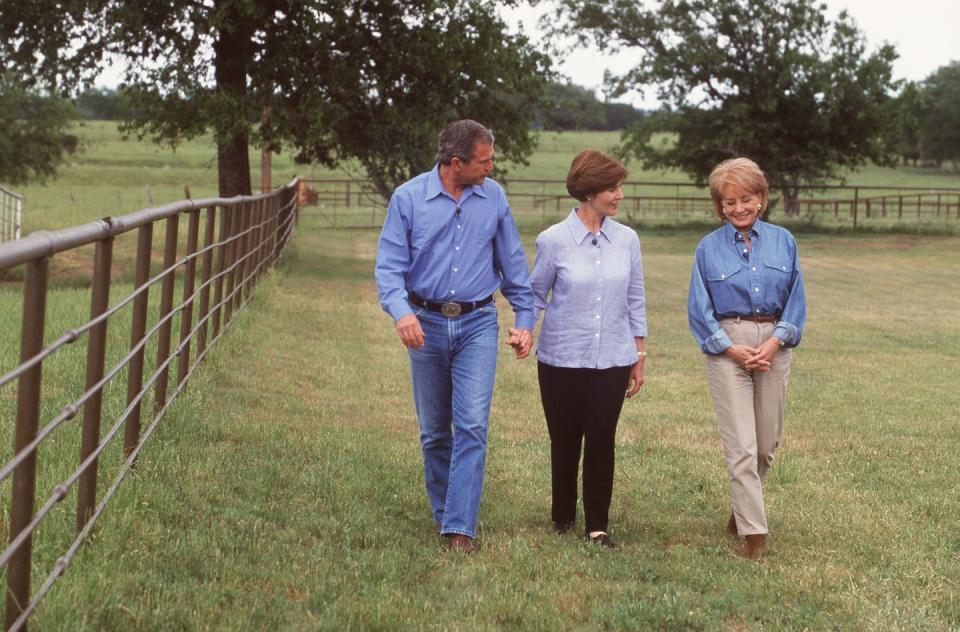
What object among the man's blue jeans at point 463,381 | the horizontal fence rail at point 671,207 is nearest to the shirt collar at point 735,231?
the man's blue jeans at point 463,381

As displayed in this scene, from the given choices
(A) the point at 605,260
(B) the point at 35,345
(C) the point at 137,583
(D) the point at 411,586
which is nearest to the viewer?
(B) the point at 35,345

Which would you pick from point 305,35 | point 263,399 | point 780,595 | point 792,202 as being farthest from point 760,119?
point 780,595

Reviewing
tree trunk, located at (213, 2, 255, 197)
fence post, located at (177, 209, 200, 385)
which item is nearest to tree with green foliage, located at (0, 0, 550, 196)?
tree trunk, located at (213, 2, 255, 197)

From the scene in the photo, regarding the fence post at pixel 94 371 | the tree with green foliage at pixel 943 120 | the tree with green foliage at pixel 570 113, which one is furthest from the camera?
the tree with green foliage at pixel 943 120

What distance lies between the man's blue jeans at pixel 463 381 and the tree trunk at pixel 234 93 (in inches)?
664

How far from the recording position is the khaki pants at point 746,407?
6.00 metres

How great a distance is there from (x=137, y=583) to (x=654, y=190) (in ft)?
256

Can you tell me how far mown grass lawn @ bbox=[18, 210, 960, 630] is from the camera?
4855 millimetres

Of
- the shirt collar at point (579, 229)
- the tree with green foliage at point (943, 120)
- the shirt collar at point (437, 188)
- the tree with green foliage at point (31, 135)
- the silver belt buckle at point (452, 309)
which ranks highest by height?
the tree with green foliage at point (943, 120)

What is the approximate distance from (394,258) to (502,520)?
1487 mm

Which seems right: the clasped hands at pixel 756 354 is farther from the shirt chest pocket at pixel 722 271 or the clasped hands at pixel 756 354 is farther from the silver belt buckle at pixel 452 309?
the silver belt buckle at pixel 452 309

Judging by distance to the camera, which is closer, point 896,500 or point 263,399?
point 896,500

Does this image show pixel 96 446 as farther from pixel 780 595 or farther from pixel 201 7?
pixel 201 7

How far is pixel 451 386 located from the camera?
611 cm
